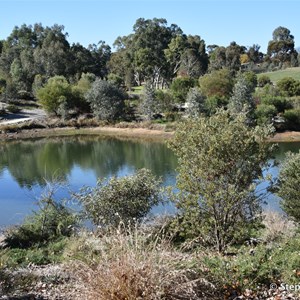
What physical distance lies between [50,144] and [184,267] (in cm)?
3826

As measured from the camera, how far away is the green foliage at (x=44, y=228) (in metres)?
11.9

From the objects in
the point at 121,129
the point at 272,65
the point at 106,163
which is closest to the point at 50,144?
the point at 121,129

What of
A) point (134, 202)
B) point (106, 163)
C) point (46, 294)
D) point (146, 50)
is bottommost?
point (106, 163)

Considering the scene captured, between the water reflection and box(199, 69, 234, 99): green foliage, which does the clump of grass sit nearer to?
the water reflection

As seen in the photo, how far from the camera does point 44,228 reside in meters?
12.4

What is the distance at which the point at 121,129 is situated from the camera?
4491cm

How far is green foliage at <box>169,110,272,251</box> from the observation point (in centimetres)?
827

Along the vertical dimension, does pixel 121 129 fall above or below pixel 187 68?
below

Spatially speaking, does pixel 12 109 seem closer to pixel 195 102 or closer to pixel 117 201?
pixel 195 102

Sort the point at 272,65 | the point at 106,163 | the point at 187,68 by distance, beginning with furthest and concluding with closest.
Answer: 1. the point at 272,65
2. the point at 187,68
3. the point at 106,163

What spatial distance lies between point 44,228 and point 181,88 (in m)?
40.5

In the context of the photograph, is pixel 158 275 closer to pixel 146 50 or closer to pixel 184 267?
pixel 184 267

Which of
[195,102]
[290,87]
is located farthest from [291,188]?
[290,87]

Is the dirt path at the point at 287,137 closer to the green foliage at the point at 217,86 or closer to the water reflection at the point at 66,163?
the green foliage at the point at 217,86
